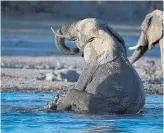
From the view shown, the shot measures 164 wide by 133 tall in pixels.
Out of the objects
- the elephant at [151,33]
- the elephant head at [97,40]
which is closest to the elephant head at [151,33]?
the elephant at [151,33]

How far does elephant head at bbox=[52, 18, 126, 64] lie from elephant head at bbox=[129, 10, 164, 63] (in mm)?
1852

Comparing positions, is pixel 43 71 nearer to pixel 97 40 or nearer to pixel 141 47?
pixel 141 47

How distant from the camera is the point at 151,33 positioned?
13070 millimetres

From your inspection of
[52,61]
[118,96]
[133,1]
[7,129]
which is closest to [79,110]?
[118,96]

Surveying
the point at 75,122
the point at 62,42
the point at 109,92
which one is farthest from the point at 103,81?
the point at 62,42

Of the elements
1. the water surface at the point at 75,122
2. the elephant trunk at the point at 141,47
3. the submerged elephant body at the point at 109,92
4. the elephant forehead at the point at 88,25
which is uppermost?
the elephant forehead at the point at 88,25

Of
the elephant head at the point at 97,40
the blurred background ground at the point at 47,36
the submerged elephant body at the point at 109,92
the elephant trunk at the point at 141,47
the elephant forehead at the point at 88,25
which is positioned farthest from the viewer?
the blurred background ground at the point at 47,36

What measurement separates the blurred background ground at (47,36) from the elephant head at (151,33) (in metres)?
0.72

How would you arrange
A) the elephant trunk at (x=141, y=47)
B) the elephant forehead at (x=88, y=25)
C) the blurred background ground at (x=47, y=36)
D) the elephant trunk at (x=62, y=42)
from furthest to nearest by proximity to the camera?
the blurred background ground at (x=47, y=36) → the elephant trunk at (x=141, y=47) → the elephant trunk at (x=62, y=42) → the elephant forehead at (x=88, y=25)

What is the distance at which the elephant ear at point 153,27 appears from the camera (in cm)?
1297

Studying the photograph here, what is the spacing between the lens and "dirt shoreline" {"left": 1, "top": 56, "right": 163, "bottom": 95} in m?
13.8

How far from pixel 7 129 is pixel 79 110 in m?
1.17

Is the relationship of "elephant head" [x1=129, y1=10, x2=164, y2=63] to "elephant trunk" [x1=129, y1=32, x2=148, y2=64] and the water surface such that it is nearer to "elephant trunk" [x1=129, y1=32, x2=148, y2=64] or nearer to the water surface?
"elephant trunk" [x1=129, y1=32, x2=148, y2=64]

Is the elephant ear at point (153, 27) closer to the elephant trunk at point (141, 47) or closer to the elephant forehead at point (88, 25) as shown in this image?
the elephant trunk at point (141, 47)
